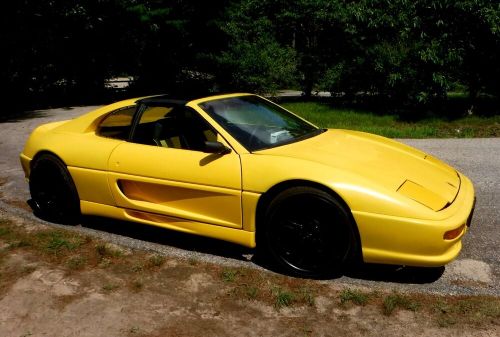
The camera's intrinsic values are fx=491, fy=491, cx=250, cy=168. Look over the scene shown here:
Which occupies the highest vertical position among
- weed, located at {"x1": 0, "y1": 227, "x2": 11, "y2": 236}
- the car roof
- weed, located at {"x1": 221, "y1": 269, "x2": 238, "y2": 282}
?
the car roof

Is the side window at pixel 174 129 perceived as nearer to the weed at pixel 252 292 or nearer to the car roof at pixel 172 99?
the car roof at pixel 172 99

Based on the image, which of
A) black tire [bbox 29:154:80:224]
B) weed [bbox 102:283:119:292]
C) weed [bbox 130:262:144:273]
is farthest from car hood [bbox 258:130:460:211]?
black tire [bbox 29:154:80:224]

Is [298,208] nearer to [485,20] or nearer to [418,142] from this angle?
[418,142]

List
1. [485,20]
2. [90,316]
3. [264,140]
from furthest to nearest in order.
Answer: [485,20] → [264,140] → [90,316]

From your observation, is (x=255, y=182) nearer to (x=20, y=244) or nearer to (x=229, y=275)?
(x=229, y=275)

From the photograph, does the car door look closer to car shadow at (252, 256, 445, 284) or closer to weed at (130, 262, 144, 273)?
weed at (130, 262, 144, 273)

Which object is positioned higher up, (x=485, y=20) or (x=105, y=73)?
(x=485, y=20)

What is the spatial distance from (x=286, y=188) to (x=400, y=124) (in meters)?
9.10

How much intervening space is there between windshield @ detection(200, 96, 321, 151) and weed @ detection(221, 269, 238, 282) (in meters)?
0.94

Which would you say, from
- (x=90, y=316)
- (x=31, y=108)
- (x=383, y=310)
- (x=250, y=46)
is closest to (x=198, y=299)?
(x=90, y=316)

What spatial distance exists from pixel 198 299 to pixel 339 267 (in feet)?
3.27

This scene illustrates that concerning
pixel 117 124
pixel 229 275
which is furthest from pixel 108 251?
pixel 117 124

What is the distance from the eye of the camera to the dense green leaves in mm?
11883

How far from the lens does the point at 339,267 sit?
Answer: 3.43m
